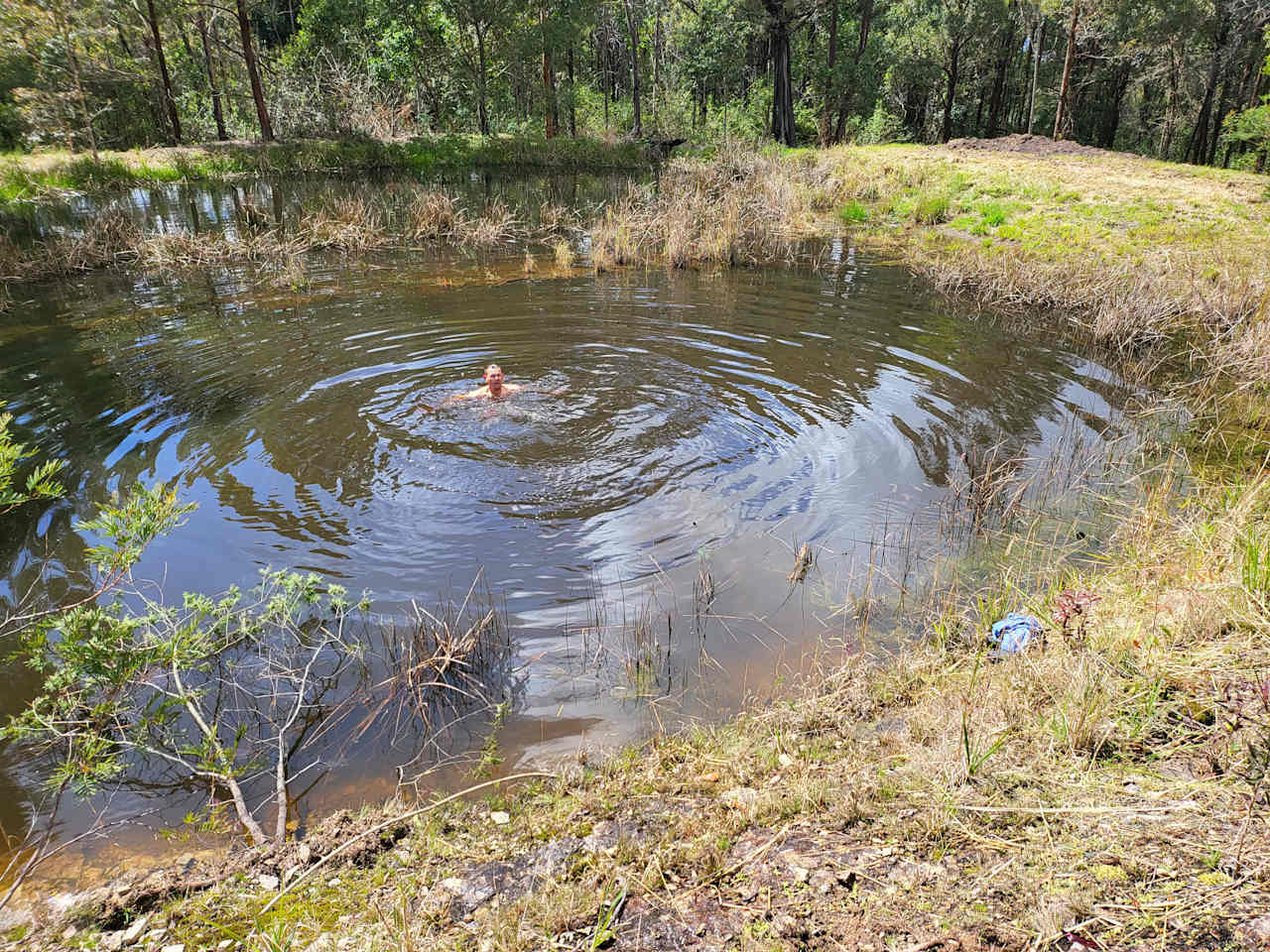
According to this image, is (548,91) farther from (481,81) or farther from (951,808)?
(951,808)

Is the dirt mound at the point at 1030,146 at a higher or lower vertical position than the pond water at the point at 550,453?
higher

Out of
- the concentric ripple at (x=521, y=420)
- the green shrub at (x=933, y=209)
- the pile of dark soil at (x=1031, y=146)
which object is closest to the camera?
the concentric ripple at (x=521, y=420)

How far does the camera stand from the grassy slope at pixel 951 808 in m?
2.10

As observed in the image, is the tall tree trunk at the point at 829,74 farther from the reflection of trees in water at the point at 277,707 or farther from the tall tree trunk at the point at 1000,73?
the reflection of trees in water at the point at 277,707

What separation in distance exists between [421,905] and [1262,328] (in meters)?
8.57

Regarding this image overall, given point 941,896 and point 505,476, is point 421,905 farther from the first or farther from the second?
point 505,476

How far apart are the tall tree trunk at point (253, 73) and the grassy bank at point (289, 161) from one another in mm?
623

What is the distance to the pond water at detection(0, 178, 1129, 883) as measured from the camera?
165 inches

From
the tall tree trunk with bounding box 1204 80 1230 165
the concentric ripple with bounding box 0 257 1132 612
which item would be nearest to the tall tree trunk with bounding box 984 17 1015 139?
the tall tree trunk with bounding box 1204 80 1230 165

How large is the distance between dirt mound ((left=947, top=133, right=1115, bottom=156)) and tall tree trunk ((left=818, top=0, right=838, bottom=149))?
7.18 metres

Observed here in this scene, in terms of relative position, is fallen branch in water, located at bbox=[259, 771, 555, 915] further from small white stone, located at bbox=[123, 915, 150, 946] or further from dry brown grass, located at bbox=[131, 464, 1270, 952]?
small white stone, located at bbox=[123, 915, 150, 946]

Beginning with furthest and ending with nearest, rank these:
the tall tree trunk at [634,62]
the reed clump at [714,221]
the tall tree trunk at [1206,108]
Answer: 1. the tall tree trunk at [634,62]
2. the tall tree trunk at [1206,108]
3. the reed clump at [714,221]

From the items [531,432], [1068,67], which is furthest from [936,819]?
[1068,67]

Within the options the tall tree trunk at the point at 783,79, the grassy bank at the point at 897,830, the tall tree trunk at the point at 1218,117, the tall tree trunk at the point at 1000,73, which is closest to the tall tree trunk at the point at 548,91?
the tall tree trunk at the point at 783,79
